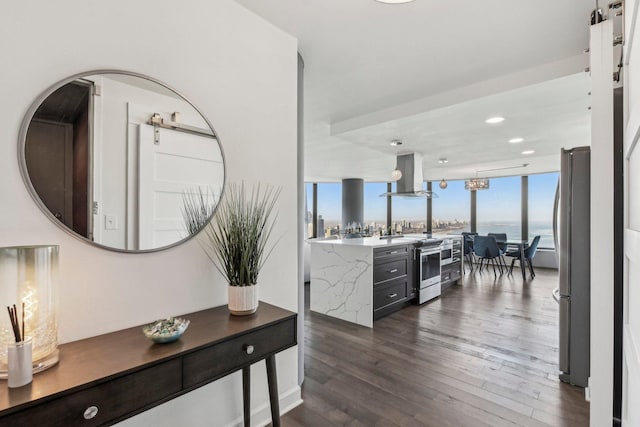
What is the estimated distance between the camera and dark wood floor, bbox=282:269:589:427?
1.86 m

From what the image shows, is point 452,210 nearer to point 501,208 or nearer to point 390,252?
point 501,208

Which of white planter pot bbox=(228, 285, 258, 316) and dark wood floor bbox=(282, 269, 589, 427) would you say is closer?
white planter pot bbox=(228, 285, 258, 316)

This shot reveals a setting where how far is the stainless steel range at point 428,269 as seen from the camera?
13.9 feet

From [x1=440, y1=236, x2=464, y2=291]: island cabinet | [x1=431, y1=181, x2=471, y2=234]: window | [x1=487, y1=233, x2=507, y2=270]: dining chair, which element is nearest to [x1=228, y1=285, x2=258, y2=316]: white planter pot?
[x1=440, y1=236, x2=464, y2=291]: island cabinet

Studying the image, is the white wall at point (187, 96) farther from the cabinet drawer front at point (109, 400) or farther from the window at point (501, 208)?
the window at point (501, 208)

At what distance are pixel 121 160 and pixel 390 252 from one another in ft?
10.3

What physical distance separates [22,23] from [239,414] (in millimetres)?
2049

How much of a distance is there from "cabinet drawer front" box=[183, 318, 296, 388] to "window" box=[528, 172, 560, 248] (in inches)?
324

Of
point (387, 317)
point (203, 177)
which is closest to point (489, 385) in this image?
point (387, 317)

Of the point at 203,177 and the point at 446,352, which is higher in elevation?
the point at 203,177

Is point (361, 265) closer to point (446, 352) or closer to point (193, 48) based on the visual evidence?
point (446, 352)

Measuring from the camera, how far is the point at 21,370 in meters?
0.84

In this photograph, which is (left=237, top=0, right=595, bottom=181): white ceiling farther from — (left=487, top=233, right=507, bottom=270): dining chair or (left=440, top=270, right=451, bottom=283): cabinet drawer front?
(left=487, top=233, right=507, bottom=270): dining chair

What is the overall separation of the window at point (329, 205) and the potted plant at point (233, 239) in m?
7.85
